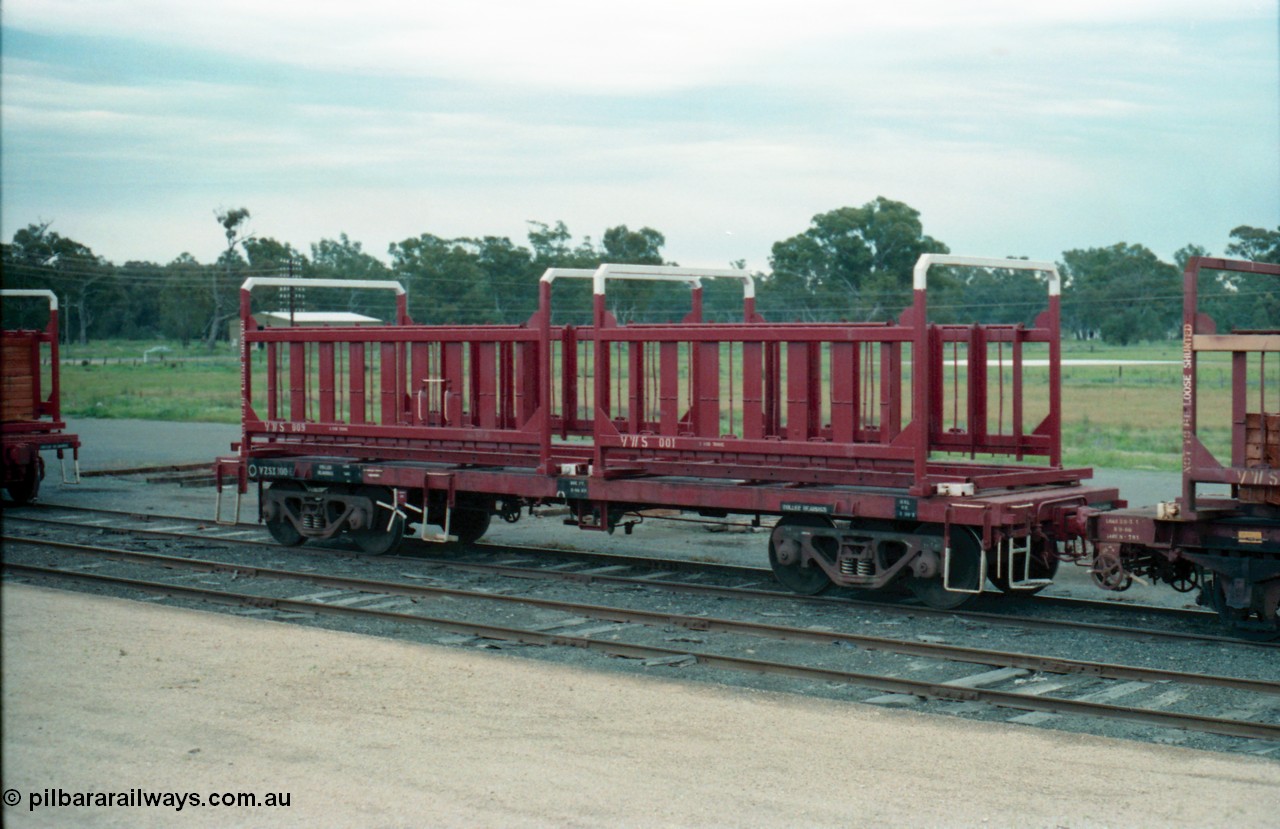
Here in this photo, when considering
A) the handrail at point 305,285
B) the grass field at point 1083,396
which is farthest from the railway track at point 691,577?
the grass field at point 1083,396

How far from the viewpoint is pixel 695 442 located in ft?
47.2

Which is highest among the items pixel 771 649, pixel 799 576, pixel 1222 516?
pixel 1222 516

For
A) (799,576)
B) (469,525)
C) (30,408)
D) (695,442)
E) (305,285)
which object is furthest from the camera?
(30,408)

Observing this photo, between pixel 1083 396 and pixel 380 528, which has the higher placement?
pixel 1083 396

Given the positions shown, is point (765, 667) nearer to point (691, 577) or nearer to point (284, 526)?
point (691, 577)

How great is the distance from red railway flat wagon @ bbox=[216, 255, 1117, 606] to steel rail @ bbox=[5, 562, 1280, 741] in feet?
Answer: 8.59

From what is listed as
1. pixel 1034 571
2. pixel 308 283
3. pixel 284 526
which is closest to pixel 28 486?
pixel 284 526

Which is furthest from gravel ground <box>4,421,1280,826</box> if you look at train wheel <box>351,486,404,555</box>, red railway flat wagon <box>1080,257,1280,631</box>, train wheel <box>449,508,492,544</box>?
train wheel <box>449,508,492,544</box>

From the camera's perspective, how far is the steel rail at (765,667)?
913 centimetres

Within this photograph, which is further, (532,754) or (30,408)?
(30,408)

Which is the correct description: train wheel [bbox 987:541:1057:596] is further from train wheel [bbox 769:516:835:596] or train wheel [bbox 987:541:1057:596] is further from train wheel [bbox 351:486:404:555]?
train wheel [bbox 351:486:404:555]

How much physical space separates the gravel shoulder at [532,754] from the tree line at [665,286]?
3261 centimetres

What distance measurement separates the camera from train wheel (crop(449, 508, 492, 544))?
58.1ft

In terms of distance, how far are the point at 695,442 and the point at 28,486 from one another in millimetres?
13306
